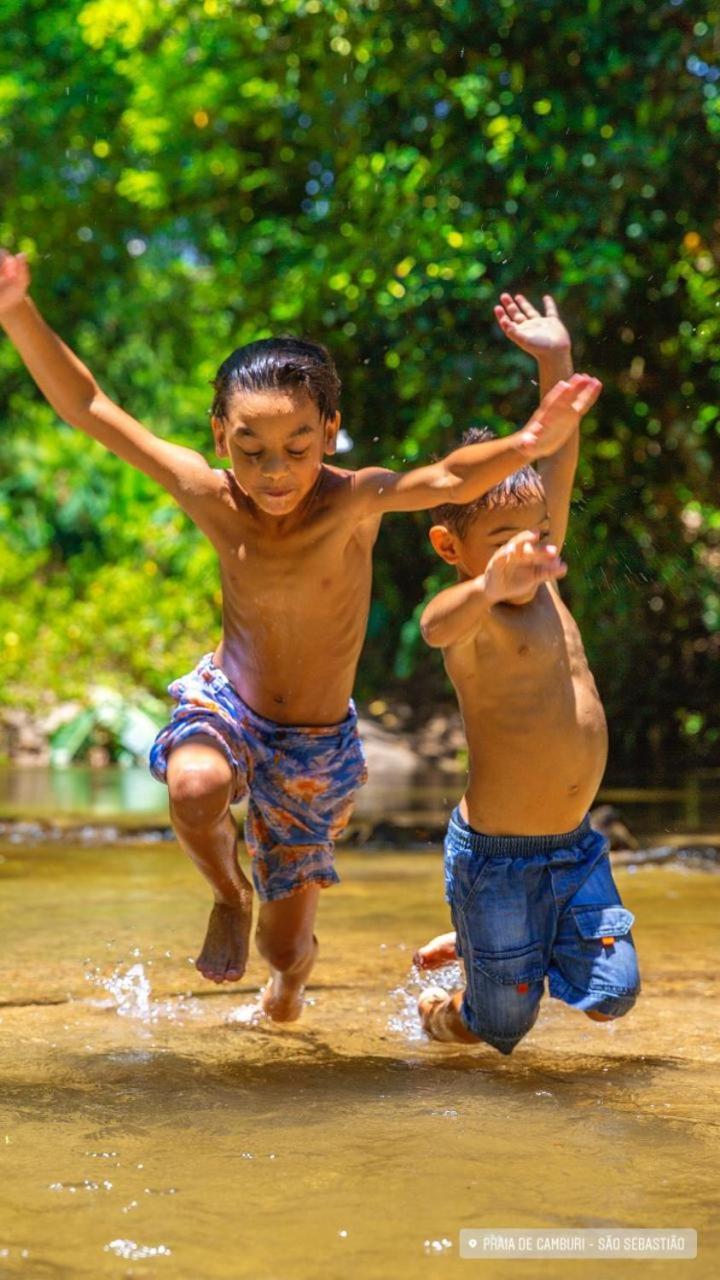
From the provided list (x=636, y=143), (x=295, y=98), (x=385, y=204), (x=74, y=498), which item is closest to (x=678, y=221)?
(x=636, y=143)

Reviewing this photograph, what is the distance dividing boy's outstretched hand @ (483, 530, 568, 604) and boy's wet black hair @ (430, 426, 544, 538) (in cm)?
43

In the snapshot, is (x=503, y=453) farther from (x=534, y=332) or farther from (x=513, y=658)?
(x=534, y=332)

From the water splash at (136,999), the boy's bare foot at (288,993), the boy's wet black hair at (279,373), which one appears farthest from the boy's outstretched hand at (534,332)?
the water splash at (136,999)

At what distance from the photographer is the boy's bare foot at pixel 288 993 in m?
3.66

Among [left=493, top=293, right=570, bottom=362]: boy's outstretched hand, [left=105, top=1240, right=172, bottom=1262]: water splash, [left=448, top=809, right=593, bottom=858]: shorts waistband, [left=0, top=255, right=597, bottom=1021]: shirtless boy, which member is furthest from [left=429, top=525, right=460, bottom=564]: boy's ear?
[left=105, top=1240, right=172, bottom=1262]: water splash

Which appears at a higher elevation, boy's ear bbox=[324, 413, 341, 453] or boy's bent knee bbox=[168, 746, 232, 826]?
boy's ear bbox=[324, 413, 341, 453]

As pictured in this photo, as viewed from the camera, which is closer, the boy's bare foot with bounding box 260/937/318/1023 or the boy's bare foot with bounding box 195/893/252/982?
the boy's bare foot with bounding box 195/893/252/982

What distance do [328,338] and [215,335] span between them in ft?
13.3

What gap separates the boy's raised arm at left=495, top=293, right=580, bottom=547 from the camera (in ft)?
11.5

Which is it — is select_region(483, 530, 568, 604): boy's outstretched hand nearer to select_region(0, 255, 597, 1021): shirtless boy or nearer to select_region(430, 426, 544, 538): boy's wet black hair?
select_region(0, 255, 597, 1021): shirtless boy

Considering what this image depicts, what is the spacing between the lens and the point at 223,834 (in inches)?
129

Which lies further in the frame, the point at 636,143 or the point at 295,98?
the point at 295,98

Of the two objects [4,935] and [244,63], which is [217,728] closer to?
[4,935]

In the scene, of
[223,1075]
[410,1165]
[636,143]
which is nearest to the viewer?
[410,1165]
